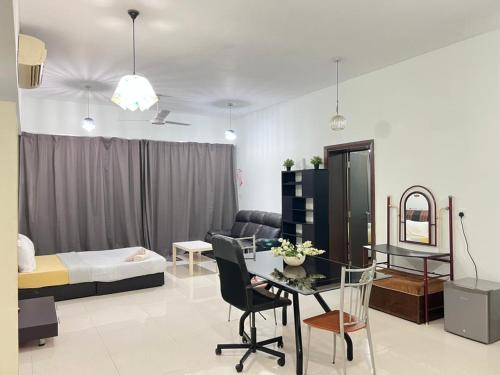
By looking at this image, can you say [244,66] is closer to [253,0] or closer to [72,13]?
[253,0]

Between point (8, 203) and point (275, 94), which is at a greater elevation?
point (275, 94)

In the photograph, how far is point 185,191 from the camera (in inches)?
309

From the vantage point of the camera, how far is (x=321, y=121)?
19.6 feet

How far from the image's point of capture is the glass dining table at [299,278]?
2764mm

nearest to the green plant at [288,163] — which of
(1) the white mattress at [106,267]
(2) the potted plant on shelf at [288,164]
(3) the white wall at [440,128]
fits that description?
(2) the potted plant on shelf at [288,164]

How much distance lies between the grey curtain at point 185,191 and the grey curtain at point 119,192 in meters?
0.02

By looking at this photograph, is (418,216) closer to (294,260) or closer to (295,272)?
(294,260)

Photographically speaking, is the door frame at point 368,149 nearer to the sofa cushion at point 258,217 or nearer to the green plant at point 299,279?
the sofa cushion at point 258,217

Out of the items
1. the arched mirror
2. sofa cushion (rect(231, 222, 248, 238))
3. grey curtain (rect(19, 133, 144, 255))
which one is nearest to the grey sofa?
sofa cushion (rect(231, 222, 248, 238))

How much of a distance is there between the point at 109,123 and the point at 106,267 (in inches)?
130

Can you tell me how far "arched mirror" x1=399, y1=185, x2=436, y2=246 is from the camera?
4352mm

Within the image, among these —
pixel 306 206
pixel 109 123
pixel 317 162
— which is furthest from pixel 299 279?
pixel 109 123

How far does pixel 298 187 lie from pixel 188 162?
2677mm

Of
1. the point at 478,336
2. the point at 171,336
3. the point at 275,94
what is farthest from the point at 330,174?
the point at 171,336
